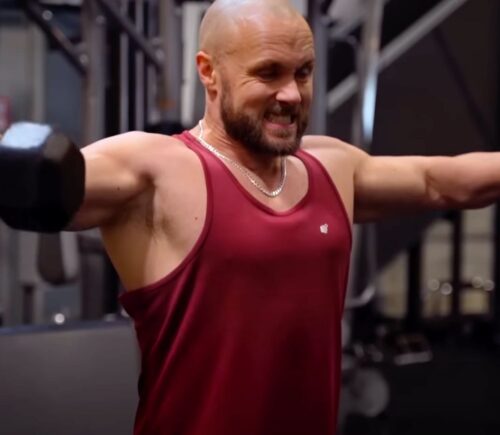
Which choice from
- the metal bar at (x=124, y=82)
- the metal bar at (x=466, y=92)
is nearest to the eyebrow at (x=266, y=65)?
the metal bar at (x=124, y=82)

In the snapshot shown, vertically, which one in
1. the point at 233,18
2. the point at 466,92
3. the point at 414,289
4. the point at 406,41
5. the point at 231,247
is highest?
the point at 406,41

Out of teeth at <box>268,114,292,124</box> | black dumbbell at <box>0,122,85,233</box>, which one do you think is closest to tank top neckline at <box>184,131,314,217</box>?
teeth at <box>268,114,292,124</box>

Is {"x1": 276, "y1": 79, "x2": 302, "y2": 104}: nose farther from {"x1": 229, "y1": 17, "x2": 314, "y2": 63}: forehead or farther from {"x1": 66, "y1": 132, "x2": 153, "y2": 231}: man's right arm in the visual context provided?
{"x1": 66, "y1": 132, "x2": 153, "y2": 231}: man's right arm

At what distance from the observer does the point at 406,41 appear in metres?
4.96

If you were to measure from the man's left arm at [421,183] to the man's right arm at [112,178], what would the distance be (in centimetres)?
44

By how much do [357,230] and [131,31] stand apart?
1.17 meters

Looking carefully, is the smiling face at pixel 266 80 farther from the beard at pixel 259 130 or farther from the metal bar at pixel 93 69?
the metal bar at pixel 93 69

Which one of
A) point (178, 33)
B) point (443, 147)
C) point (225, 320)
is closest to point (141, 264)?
point (225, 320)

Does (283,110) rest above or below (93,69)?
below

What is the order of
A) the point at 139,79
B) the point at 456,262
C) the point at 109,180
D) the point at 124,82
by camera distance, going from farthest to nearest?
the point at 456,262, the point at 139,79, the point at 124,82, the point at 109,180

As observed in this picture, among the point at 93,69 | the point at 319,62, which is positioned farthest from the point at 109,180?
the point at 93,69

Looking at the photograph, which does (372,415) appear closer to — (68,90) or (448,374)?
(448,374)

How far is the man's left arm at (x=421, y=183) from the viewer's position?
1579mm

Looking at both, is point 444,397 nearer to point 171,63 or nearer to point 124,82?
point 124,82
